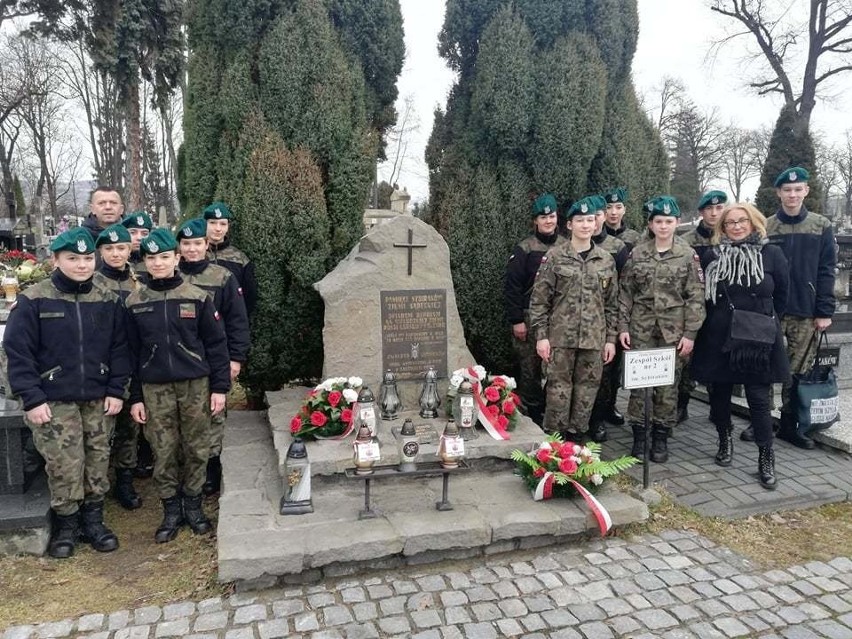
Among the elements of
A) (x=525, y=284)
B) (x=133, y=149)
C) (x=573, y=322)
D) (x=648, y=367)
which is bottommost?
(x=648, y=367)

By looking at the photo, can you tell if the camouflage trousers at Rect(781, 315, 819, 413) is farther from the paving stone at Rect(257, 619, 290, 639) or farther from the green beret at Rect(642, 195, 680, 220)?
the paving stone at Rect(257, 619, 290, 639)

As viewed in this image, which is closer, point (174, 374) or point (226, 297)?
point (174, 374)

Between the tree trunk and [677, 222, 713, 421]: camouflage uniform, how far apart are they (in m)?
14.5

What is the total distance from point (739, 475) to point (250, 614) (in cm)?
373

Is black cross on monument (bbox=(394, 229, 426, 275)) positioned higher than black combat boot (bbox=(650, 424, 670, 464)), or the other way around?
black cross on monument (bbox=(394, 229, 426, 275))

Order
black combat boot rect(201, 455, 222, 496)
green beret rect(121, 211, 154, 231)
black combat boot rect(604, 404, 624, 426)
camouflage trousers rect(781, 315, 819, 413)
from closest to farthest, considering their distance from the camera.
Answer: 1. black combat boot rect(201, 455, 222, 496)
2. green beret rect(121, 211, 154, 231)
3. camouflage trousers rect(781, 315, 819, 413)
4. black combat boot rect(604, 404, 624, 426)

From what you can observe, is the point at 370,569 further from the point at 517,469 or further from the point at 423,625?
the point at 517,469

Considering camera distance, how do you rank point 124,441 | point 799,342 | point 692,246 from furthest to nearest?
point 692,246 → point 799,342 → point 124,441

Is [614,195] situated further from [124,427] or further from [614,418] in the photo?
[124,427]

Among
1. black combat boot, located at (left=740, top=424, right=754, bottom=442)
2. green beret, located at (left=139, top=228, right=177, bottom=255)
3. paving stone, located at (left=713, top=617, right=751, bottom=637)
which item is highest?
green beret, located at (left=139, top=228, right=177, bottom=255)

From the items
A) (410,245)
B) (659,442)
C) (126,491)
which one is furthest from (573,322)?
(126,491)

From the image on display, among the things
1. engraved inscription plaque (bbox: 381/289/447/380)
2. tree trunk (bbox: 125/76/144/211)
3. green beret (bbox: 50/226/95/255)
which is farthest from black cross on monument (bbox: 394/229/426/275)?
tree trunk (bbox: 125/76/144/211)

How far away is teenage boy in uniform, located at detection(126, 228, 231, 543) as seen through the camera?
146 inches

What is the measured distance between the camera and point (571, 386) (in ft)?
15.8
